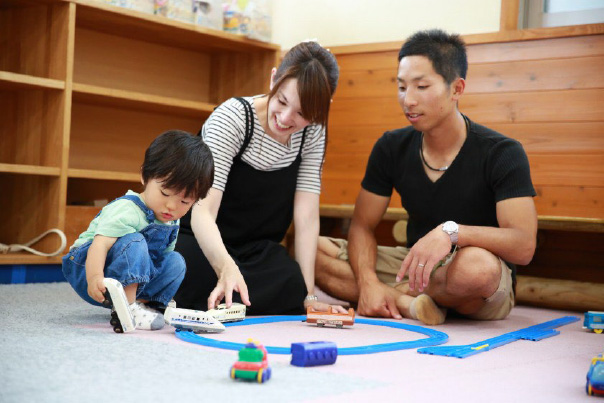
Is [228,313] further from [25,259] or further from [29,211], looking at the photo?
[29,211]

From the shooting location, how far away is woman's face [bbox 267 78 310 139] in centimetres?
191

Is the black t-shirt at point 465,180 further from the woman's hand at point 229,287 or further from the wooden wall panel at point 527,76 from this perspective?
the wooden wall panel at point 527,76

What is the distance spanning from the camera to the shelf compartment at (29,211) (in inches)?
105

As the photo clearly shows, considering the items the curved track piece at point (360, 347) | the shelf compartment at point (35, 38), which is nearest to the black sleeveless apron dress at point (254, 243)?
the curved track piece at point (360, 347)

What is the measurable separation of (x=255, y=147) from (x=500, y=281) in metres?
0.77

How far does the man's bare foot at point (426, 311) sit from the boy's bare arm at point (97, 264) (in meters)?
0.84

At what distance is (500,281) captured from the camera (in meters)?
2.03

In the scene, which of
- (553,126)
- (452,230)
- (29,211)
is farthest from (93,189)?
(553,126)

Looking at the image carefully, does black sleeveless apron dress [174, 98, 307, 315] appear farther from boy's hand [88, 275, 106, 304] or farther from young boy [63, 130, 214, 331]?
boy's hand [88, 275, 106, 304]

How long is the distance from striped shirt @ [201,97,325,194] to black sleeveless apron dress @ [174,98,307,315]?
0.07 feet

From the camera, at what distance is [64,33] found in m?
2.72

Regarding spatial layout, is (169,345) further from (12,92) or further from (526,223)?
(12,92)

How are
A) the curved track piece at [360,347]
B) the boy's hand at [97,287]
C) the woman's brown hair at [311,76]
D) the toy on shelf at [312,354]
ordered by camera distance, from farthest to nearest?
the woman's brown hair at [311,76], the boy's hand at [97,287], the curved track piece at [360,347], the toy on shelf at [312,354]

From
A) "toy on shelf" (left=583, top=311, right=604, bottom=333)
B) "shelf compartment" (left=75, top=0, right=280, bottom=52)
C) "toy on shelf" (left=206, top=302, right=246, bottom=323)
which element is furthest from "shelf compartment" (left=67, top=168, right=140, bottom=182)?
"toy on shelf" (left=583, top=311, right=604, bottom=333)
